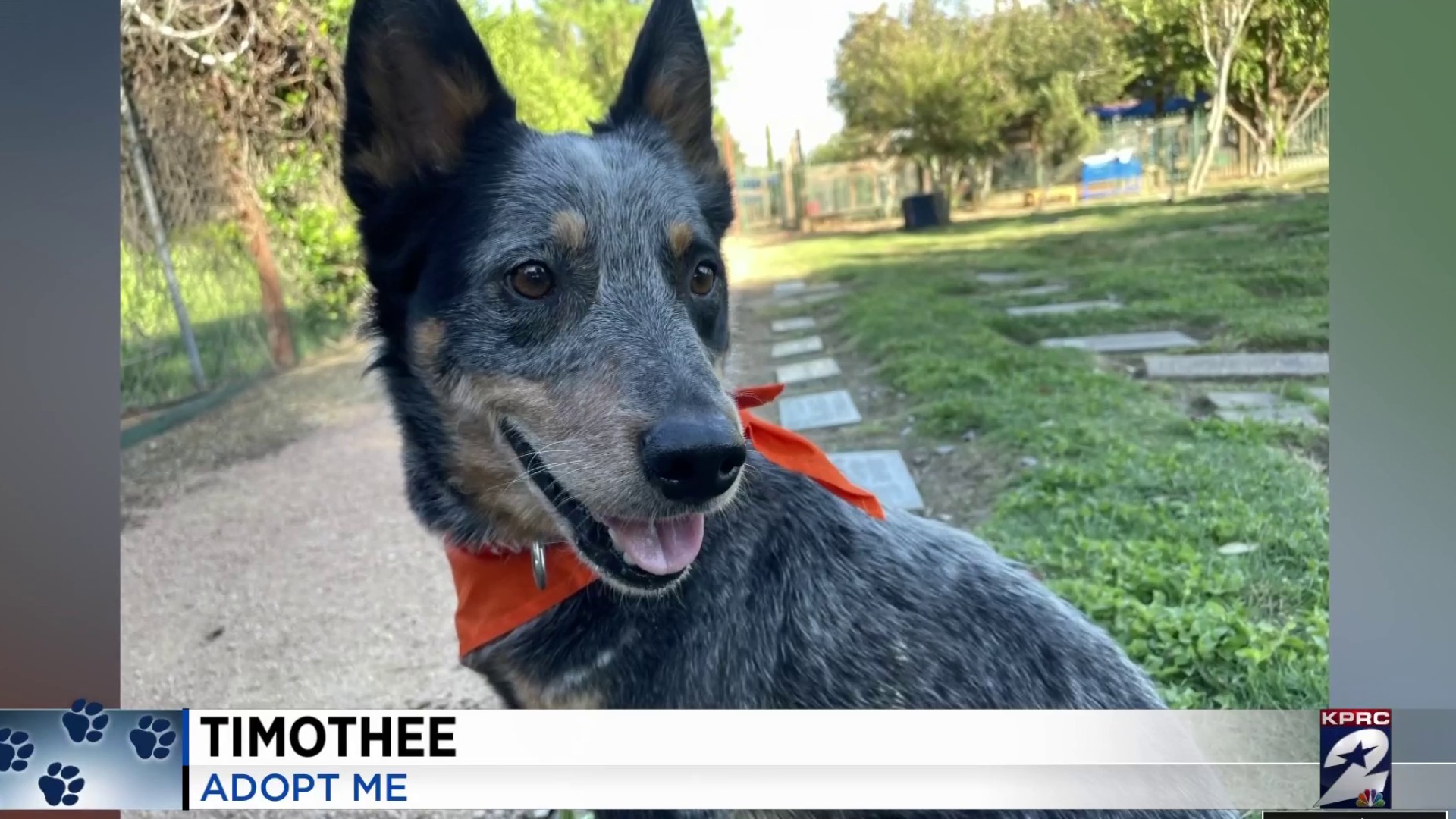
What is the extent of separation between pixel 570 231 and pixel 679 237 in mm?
171

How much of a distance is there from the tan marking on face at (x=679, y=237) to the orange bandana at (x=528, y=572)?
28 cm

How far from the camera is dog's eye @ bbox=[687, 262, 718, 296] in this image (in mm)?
1369

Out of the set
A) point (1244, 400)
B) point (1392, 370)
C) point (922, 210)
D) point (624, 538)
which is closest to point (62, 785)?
point (624, 538)

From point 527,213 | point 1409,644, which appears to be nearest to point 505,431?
point 527,213

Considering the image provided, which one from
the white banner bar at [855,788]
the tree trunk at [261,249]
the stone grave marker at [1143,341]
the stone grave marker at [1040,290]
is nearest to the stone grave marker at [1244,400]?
the stone grave marker at [1143,341]

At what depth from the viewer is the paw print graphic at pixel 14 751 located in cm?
Answer: 170

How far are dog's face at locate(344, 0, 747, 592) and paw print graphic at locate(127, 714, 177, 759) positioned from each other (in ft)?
2.66

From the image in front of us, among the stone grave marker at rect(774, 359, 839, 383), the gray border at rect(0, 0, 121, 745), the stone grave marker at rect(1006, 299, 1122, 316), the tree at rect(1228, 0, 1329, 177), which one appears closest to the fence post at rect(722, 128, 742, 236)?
the stone grave marker at rect(774, 359, 839, 383)

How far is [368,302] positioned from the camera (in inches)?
55.8

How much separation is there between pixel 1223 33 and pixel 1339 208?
0.41 metres

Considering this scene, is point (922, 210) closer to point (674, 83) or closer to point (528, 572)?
point (674, 83)

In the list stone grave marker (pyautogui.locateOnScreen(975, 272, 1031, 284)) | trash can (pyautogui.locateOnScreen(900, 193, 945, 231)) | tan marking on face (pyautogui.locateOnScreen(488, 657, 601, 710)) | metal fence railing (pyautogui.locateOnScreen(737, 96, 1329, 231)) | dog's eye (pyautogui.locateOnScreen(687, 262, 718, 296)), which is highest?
metal fence railing (pyautogui.locateOnScreen(737, 96, 1329, 231))

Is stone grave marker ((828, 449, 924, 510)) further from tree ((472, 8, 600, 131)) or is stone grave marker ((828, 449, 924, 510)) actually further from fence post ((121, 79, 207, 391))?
fence post ((121, 79, 207, 391))

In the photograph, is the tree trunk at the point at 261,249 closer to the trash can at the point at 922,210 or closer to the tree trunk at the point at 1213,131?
the trash can at the point at 922,210
